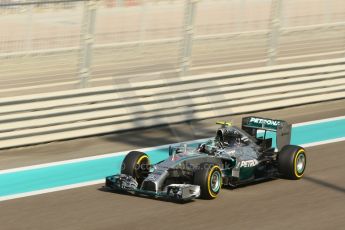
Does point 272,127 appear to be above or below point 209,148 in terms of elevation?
above

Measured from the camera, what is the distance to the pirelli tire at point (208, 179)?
10.8m

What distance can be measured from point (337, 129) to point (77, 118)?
5.00 m

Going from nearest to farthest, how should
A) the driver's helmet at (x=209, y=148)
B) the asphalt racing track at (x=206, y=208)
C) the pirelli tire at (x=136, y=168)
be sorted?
the asphalt racing track at (x=206, y=208), the pirelli tire at (x=136, y=168), the driver's helmet at (x=209, y=148)

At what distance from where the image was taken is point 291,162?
11953 millimetres

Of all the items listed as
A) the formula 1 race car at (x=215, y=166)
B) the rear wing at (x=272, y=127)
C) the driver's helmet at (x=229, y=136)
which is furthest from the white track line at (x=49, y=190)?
the rear wing at (x=272, y=127)

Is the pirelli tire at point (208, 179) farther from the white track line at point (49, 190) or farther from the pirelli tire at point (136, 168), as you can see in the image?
the white track line at point (49, 190)

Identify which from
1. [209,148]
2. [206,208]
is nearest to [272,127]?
[209,148]

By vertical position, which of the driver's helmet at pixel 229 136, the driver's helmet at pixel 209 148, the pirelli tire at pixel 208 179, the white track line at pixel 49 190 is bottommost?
the white track line at pixel 49 190

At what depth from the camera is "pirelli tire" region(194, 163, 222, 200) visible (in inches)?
424

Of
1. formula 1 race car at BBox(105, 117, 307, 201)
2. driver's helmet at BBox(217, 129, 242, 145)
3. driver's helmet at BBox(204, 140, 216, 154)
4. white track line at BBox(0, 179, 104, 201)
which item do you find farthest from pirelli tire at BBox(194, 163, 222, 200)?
white track line at BBox(0, 179, 104, 201)

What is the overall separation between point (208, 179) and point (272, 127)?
199 centimetres

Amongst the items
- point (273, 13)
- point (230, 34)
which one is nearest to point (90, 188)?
point (230, 34)

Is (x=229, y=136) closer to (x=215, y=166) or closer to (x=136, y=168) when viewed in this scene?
(x=215, y=166)

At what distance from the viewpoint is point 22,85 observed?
14.3 m
